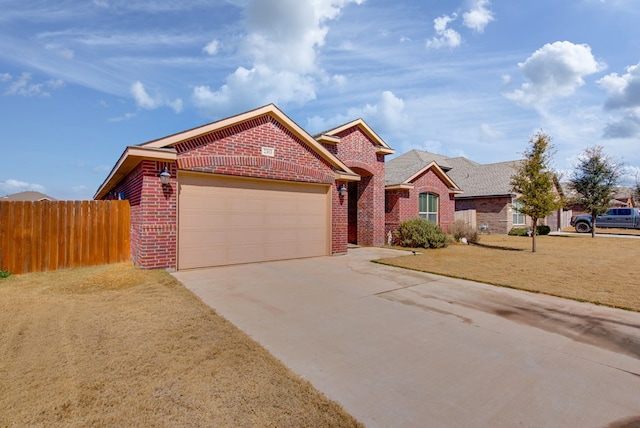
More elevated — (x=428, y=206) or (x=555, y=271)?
(x=428, y=206)

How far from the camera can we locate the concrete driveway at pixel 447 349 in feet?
9.09

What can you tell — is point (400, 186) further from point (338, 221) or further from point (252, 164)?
point (252, 164)

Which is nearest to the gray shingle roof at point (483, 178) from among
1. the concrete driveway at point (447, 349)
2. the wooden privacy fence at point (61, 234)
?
the concrete driveway at point (447, 349)

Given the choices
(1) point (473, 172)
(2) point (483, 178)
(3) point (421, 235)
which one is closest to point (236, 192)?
(3) point (421, 235)

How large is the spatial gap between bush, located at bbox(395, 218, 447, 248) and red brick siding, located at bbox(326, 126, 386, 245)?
4.02 ft

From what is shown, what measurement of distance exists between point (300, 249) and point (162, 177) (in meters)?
4.90

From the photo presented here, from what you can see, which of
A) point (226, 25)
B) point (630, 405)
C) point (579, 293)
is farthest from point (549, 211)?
point (226, 25)

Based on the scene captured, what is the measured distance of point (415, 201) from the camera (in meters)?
17.1

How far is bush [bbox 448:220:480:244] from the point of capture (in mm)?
17125

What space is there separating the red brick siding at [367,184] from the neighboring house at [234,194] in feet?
11.3

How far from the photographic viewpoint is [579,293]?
661 cm

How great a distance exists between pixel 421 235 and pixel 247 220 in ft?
27.2

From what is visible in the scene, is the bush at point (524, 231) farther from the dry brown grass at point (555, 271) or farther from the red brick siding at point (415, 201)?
the dry brown grass at point (555, 271)

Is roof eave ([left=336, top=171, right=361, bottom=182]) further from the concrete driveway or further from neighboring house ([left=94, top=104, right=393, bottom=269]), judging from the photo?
the concrete driveway
